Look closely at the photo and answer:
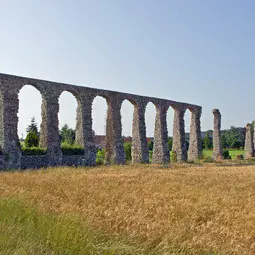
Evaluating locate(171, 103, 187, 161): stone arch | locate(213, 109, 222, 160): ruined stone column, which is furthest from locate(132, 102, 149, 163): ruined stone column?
locate(213, 109, 222, 160): ruined stone column

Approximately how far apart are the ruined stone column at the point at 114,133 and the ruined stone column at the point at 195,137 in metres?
10.6

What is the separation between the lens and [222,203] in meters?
7.75

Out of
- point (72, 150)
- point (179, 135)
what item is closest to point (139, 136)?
point (179, 135)

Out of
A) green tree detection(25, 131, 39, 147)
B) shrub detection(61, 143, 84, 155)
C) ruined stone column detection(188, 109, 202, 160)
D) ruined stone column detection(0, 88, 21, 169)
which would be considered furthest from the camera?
ruined stone column detection(188, 109, 202, 160)

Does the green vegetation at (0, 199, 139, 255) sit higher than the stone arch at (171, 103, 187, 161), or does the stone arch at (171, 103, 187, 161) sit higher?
the stone arch at (171, 103, 187, 161)

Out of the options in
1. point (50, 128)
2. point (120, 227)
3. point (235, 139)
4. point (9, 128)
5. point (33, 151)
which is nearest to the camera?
point (120, 227)

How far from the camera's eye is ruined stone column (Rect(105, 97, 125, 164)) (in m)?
27.7

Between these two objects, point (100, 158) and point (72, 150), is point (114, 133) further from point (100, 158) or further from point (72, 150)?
point (72, 150)

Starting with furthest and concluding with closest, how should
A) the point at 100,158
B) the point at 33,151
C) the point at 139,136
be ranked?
the point at 100,158, the point at 139,136, the point at 33,151

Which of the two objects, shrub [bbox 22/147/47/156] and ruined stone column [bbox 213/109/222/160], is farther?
ruined stone column [bbox 213/109/222/160]

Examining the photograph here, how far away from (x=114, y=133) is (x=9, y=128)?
888 cm

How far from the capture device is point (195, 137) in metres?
36.1

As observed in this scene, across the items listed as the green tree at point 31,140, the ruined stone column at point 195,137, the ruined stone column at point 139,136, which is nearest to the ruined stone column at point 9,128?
the green tree at point 31,140

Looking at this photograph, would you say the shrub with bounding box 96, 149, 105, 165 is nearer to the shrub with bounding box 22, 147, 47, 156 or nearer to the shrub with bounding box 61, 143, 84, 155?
the shrub with bounding box 61, 143, 84, 155
